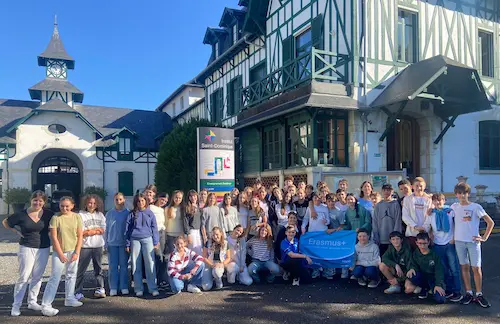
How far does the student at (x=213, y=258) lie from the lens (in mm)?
6043

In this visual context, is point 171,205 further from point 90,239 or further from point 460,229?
point 460,229

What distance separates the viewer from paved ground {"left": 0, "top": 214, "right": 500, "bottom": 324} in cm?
475

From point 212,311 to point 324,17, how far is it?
1038cm

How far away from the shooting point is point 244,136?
16453 mm

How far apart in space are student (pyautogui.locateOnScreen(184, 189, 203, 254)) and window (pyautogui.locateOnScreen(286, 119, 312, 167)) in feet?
19.4

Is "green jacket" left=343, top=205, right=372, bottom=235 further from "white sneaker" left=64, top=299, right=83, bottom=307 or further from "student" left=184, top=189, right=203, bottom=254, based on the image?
"white sneaker" left=64, top=299, right=83, bottom=307

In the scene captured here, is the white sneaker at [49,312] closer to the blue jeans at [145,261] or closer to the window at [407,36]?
the blue jeans at [145,261]

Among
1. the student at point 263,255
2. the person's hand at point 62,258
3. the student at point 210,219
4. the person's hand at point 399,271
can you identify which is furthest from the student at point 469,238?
the person's hand at point 62,258

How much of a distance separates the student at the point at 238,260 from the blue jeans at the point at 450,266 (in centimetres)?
302

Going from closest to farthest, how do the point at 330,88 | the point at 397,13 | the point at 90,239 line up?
the point at 90,239, the point at 330,88, the point at 397,13

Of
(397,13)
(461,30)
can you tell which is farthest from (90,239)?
(461,30)

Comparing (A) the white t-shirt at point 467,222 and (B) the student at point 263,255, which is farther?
(B) the student at point 263,255

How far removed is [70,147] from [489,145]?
24.5 m

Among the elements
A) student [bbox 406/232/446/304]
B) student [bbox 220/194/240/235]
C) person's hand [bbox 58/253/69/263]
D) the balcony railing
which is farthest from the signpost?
student [bbox 406/232/446/304]
